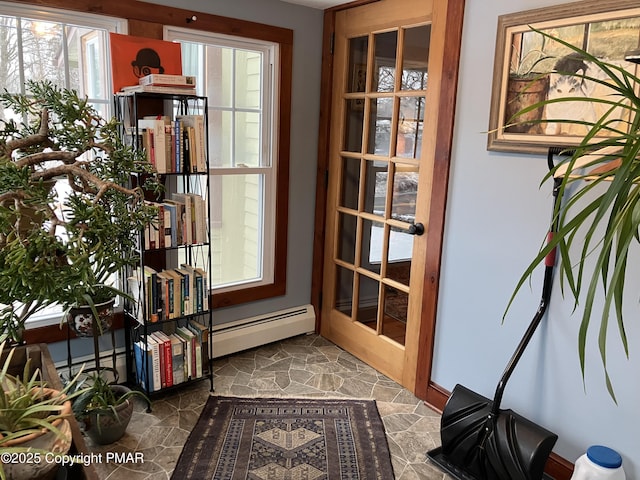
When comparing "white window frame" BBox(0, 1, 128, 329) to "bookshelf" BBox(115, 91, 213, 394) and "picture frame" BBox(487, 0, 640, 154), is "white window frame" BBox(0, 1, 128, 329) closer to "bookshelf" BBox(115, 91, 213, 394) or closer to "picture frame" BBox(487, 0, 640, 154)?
"bookshelf" BBox(115, 91, 213, 394)

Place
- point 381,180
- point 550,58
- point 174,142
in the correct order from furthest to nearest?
point 381,180 < point 174,142 < point 550,58

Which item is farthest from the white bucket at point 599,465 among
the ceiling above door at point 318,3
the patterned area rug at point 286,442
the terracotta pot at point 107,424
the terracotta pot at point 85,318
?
the ceiling above door at point 318,3

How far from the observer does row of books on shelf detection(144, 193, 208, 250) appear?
8.17ft

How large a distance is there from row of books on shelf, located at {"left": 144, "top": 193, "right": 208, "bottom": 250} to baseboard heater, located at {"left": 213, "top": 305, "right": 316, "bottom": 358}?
0.80 meters

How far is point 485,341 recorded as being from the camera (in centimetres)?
243

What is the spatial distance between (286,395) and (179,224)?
3.64 feet

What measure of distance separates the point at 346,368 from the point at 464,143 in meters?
1.55

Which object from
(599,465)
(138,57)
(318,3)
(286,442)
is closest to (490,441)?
(599,465)

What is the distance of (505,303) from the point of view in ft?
7.61

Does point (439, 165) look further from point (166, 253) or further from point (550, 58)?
point (166, 253)

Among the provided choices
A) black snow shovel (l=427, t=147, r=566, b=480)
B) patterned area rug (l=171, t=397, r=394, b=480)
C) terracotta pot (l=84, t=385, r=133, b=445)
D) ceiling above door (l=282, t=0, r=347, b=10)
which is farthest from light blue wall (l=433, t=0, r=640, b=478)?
terracotta pot (l=84, t=385, r=133, b=445)

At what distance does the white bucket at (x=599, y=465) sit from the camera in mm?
1835

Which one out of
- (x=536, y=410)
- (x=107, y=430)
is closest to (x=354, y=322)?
(x=536, y=410)

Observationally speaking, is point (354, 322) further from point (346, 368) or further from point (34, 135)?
point (34, 135)
